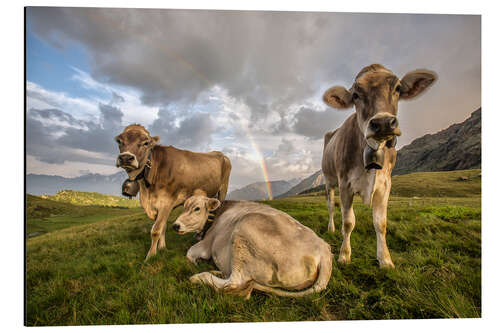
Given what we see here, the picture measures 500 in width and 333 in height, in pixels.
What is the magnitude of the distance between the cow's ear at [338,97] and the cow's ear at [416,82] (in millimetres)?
689

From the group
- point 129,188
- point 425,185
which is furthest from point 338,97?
point 425,185

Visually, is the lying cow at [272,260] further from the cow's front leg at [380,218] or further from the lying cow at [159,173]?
the lying cow at [159,173]

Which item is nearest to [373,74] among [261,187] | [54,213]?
[261,187]

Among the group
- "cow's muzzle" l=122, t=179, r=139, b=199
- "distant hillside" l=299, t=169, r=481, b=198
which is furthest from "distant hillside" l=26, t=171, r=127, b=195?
"distant hillside" l=299, t=169, r=481, b=198

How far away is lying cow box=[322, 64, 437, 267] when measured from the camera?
101 inches

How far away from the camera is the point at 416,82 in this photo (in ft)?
9.80

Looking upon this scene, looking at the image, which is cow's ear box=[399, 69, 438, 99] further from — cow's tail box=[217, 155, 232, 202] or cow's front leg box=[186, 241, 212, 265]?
cow's tail box=[217, 155, 232, 202]

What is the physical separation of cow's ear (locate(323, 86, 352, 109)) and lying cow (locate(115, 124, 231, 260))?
3.12 m

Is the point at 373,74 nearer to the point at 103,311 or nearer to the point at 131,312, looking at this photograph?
the point at 131,312

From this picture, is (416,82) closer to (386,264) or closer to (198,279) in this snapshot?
(386,264)

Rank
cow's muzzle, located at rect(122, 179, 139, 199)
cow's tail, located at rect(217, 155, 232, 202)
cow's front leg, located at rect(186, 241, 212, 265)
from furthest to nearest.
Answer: cow's tail, located at rect(217, 155, 232, 202), cow's muzzle, located at rect(122, 179, 139, 199), cow's front leg, located at rect(186, 241, 212, 265)

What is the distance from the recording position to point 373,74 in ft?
9.20

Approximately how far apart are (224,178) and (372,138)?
174 inches

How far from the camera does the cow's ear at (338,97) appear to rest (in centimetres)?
315
